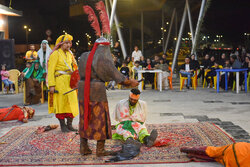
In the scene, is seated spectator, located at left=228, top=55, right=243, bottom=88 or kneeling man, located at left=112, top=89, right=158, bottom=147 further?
seated spectator, located at left=228, top=55, right=243, bottom=88

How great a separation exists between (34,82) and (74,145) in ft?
15.6

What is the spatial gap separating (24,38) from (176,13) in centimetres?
2252

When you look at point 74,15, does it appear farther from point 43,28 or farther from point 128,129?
point 128,129

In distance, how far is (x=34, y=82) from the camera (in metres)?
8.47

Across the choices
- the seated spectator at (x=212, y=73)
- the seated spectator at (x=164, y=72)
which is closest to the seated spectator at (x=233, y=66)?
the seated spectator at (x=212, y=73)

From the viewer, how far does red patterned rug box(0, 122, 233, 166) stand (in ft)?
11.6

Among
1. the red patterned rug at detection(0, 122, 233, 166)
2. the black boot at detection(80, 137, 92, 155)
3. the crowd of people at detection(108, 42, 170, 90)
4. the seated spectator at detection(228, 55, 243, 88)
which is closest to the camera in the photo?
the red patterned rug at detection(0, 122, 233, 166)

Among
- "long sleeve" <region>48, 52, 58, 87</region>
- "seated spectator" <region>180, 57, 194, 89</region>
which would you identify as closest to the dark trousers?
"long sleeve" <region>48, 52, 58, 87</region>

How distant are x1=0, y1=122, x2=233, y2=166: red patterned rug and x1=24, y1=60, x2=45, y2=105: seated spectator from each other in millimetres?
3142

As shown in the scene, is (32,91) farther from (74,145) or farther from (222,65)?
(222,65)

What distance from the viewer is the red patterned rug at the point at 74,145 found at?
11.6 ft

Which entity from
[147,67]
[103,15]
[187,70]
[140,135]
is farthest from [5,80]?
[140,135]

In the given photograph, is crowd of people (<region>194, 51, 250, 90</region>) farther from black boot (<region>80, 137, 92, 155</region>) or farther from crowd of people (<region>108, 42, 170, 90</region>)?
black boot (<region>80, 137, 92, 155</region>)

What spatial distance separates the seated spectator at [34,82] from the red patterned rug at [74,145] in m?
3.14
